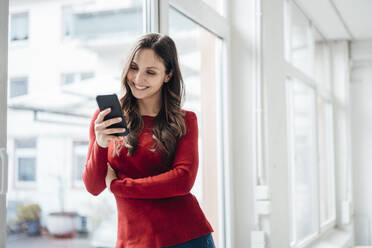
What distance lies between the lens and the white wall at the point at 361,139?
5.89 m

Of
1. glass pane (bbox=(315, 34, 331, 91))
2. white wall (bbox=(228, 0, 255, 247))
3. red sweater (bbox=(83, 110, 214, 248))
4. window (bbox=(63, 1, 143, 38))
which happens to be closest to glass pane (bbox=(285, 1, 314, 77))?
glass pane (bbox=(315, 34, 331, 91))

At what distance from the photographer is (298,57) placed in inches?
173

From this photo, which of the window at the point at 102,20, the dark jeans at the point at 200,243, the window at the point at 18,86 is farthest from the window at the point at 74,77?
the dark jeans at the point at 200,243

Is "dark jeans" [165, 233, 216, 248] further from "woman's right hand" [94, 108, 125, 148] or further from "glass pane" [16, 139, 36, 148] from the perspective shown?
"glass pane" [16, 139, 36, 148]

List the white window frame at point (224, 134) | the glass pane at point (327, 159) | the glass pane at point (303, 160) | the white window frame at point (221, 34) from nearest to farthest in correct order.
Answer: the white window frame at point (221, 34)
the white window frame at point (224, 134)
the glass pane at point (303, 160)
the glass pane at point (327, 159)

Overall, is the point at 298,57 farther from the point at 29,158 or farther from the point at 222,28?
the point at 29,158

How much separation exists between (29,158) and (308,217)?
12.3ft

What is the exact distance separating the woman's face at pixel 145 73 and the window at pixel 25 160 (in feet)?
1.17

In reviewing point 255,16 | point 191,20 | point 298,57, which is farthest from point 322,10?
point 191,20

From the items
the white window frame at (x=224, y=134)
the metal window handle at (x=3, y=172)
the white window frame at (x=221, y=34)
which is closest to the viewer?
the metal window handle at (x=3, y=172)

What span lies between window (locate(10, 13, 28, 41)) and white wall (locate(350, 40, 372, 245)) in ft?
17.2

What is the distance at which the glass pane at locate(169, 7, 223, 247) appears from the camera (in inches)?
98.0

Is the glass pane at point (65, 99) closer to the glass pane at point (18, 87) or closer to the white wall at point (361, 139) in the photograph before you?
the glass pane at point (18, 87)

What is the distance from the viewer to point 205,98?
2.70m
